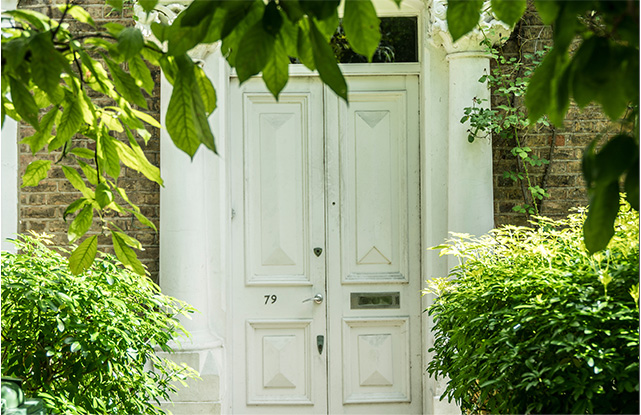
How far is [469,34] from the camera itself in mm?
4559

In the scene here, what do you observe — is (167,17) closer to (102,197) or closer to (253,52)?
(102,197)

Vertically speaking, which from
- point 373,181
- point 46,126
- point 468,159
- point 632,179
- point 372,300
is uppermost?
point 468,159

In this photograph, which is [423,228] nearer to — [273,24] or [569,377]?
[569,377]

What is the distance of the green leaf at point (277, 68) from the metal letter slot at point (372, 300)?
426 cm

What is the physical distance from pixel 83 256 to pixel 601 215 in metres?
1.04

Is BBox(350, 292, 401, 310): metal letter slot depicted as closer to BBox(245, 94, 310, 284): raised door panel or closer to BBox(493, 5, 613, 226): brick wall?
BBox(245, 94, 310, 284): raised door panel

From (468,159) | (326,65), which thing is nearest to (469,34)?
(468,159)

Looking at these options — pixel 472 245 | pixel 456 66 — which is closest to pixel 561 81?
pixel 472 245

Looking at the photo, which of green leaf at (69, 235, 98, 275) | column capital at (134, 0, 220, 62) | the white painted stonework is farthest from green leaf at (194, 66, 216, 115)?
the white painted stonework

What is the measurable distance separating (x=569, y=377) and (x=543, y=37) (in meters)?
3.36

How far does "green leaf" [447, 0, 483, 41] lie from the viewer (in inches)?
32.2

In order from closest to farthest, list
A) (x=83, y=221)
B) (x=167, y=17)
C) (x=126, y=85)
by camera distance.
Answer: (x=126, y=85)
(x=83, y=221)
(x=167, y=17)

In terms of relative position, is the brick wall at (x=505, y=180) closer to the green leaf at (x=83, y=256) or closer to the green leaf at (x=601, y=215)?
the green leaf at (x=83, y=256)

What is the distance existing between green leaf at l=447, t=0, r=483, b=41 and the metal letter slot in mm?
4258
